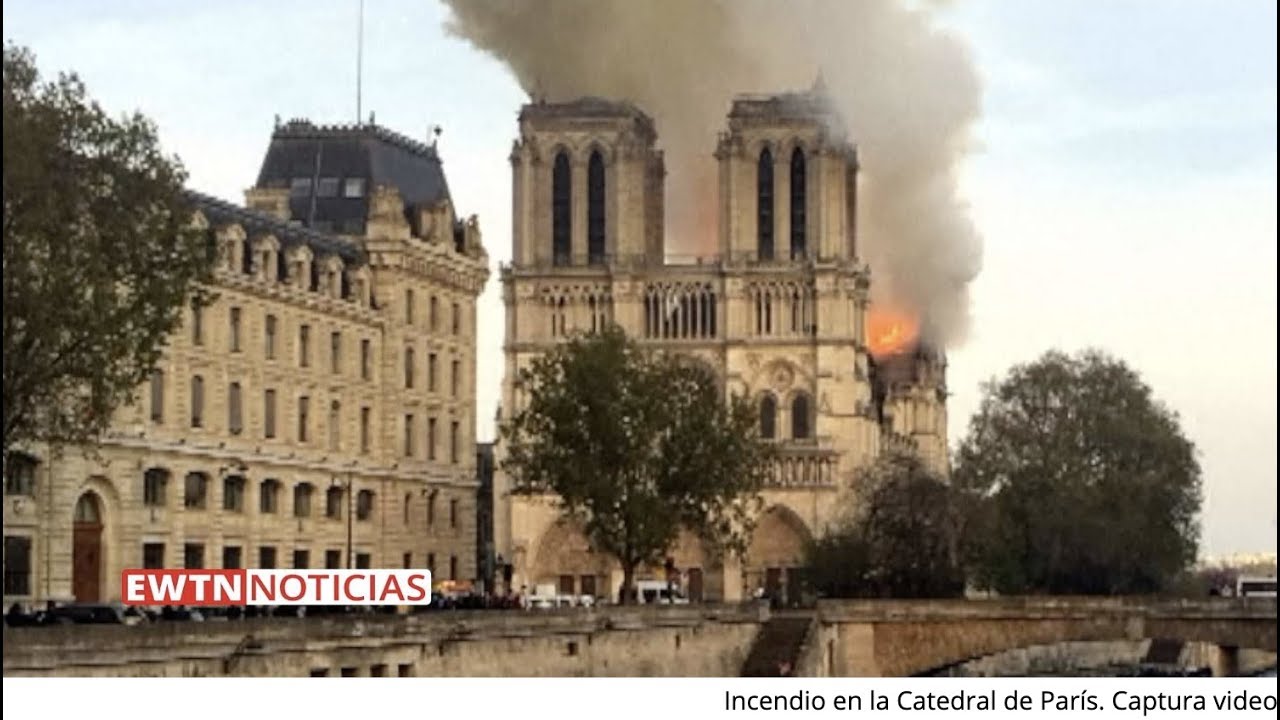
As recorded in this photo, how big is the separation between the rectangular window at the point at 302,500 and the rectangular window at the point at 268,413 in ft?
7.02

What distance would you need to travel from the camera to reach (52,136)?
199 ft

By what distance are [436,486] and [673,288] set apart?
62690 millimetres

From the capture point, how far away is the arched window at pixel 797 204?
16888 centimetres

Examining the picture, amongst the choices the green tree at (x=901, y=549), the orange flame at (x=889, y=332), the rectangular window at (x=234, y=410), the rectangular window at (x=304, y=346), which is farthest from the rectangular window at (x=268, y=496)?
the orange flame at (x=889, y=332)

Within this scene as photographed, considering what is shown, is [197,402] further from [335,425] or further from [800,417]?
[800,417]

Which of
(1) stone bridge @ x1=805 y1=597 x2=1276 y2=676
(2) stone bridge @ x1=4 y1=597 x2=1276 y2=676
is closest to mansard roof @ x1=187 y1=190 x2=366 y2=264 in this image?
(2) stone bridge @ x1=4 y1=597 x2=1276 y2=676

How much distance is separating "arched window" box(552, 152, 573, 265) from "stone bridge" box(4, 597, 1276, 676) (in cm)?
6104

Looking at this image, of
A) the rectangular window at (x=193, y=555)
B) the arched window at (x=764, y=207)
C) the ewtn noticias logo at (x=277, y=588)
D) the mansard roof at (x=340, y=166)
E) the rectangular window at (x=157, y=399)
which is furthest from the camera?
the arched window at (x=764, y=207)

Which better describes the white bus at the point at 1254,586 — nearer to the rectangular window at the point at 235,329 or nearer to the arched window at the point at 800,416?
the arched window at the point at 800,416
